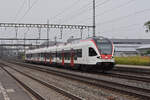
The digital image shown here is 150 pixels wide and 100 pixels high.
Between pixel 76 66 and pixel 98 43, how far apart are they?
176 inches

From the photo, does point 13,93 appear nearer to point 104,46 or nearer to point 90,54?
point 90,54

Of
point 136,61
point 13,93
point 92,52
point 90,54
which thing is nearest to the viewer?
point 13,93

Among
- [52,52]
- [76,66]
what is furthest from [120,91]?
[52,52]

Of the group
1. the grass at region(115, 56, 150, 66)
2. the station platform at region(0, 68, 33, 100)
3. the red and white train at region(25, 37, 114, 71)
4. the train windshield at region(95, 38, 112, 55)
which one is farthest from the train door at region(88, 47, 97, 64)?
the grass at region(115, 56, 150, 66)

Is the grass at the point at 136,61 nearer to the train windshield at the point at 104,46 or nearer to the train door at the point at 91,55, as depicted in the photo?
the train windshield at the point at 104,46

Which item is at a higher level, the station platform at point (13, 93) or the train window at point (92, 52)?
the train window at point (92, 52)

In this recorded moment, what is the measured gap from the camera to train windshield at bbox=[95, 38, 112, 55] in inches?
842

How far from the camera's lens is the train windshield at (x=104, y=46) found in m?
21.4

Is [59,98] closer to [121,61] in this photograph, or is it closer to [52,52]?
[52,52]

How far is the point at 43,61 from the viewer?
42.8 metres

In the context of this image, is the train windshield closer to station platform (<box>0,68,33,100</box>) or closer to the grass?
station platform (<box>0,68,33,100</box>)

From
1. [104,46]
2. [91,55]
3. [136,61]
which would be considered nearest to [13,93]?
[91,55]

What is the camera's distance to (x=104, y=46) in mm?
21703

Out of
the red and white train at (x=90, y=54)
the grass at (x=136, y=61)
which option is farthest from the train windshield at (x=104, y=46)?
the grass at (x=136, y=61)
